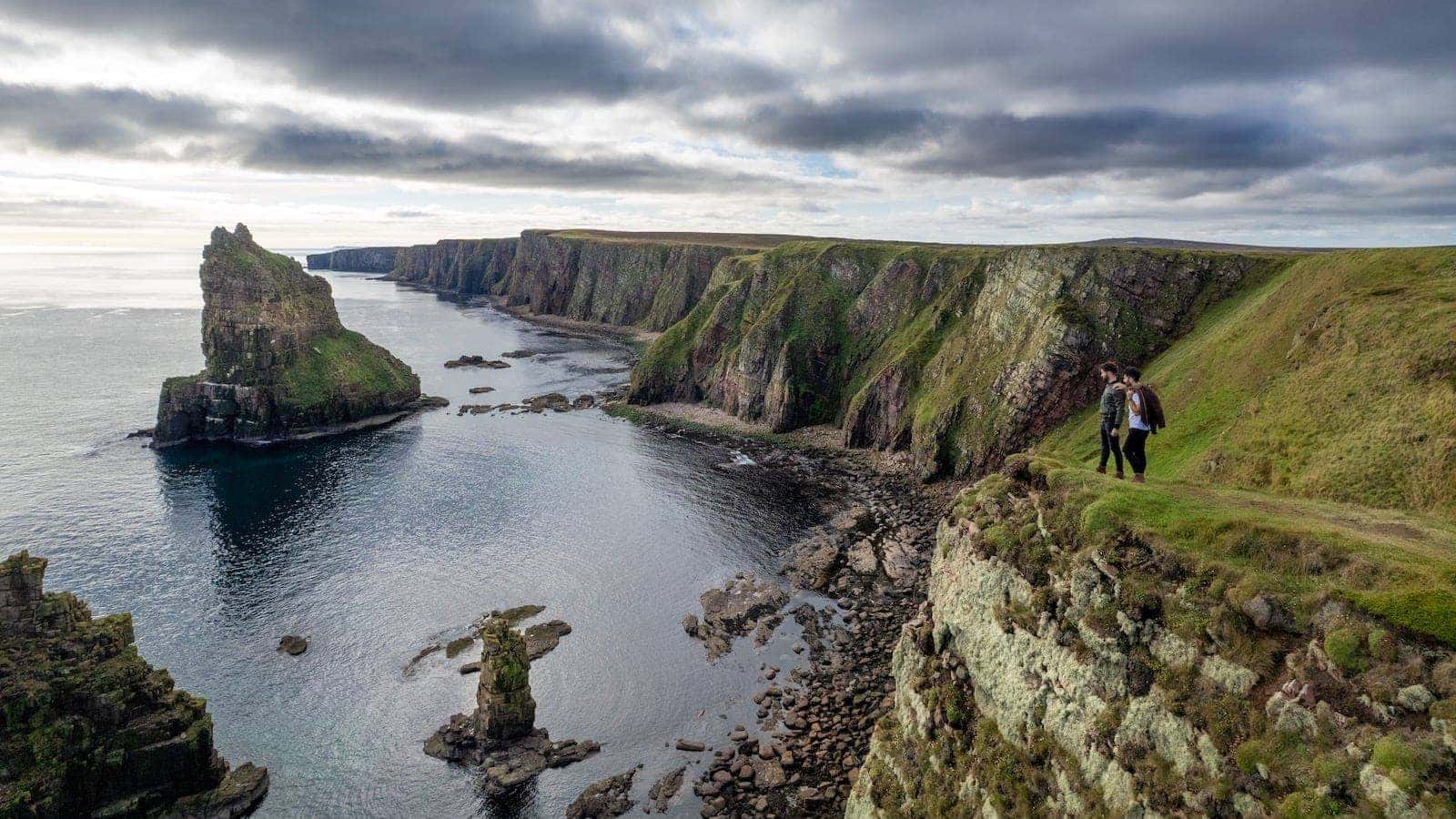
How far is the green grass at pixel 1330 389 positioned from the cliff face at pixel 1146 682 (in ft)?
28.8

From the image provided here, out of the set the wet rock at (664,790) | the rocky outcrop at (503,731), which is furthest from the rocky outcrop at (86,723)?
the wet rock at (664,790)

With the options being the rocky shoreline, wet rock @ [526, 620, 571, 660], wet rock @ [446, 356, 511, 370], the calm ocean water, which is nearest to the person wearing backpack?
the rocky shoreline

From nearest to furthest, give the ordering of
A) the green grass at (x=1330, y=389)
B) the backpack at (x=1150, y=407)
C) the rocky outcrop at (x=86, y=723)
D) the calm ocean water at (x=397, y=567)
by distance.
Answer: the backpack at (x=1150, y=407) → the green grass at (x=1330, y=389) → the rocky outcrop at (x=86, y=723) → the calm ocean water at (x=397, y=567)

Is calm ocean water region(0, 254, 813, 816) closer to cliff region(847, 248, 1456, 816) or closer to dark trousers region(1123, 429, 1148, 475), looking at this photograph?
cliff region(847, 248, 1456, 816)

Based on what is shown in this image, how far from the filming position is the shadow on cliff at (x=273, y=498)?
67562mm

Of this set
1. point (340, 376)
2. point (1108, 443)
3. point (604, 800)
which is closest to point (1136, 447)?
point (1108, 443)

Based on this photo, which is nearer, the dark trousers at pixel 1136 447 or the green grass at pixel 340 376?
the dark trousers at pixel 1136 447

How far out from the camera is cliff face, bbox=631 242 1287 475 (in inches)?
3169

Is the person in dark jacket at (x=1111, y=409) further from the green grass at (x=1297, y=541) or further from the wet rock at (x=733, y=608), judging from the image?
the wet rock at (x=733, y=608)

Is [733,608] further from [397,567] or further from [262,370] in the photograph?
[262,370]

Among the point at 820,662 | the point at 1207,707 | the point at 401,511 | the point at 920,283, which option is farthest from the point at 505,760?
the point at 920,283

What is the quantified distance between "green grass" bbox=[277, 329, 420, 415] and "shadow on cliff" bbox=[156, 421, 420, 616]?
9086mm

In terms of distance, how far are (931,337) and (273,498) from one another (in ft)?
311

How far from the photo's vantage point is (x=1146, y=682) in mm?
20562
